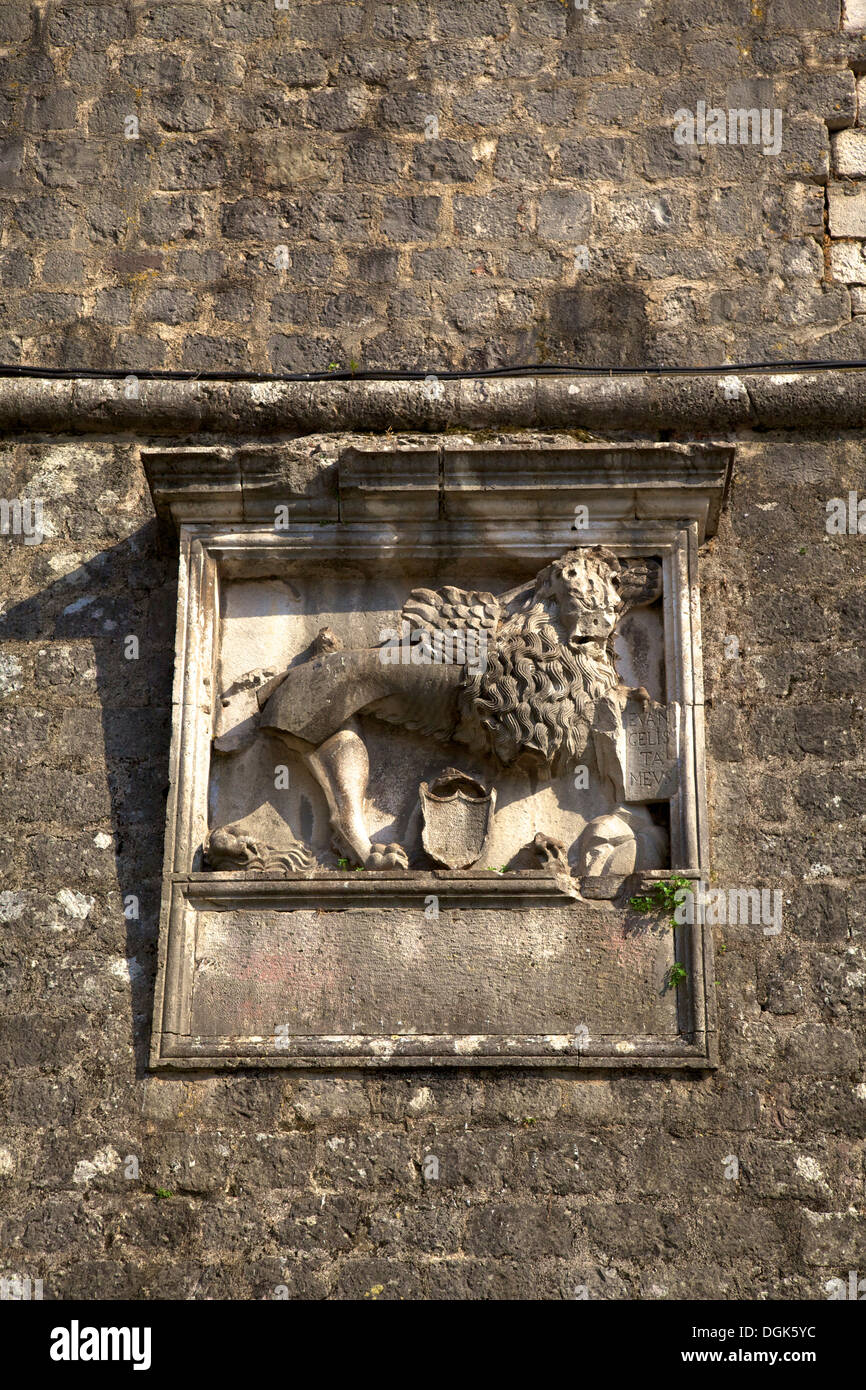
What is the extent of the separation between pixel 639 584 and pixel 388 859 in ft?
3.89

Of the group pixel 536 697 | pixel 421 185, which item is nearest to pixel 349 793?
pixel 536 697

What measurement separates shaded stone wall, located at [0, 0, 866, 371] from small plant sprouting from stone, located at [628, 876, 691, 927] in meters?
1.88

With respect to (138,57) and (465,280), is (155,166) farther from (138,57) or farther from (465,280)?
(465,280)

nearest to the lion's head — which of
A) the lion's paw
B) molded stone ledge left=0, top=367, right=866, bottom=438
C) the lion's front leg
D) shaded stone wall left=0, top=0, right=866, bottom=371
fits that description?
the lion's front leg

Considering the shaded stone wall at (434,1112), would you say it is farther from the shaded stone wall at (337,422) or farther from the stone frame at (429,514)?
the stone frame at (429,514)

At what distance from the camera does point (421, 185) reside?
5.93 m

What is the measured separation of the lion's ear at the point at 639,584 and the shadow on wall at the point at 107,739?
143 cm

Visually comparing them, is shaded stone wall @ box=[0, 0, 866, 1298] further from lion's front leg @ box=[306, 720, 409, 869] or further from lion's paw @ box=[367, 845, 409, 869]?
lion's paw @ box=[367, 845, 409, 869]

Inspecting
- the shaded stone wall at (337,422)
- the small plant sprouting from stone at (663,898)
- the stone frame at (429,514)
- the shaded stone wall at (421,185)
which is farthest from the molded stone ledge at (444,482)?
the small plant sprouting from stone at (663,898)

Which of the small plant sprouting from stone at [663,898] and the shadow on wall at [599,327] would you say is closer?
the small plant sprouting from stone at [663,898]

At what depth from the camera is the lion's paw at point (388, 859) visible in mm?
4824

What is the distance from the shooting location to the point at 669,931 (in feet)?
15.5

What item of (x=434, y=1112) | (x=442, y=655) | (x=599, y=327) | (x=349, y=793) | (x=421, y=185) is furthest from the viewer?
(x=421, y=185)

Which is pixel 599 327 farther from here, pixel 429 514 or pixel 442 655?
pixel 442 655
